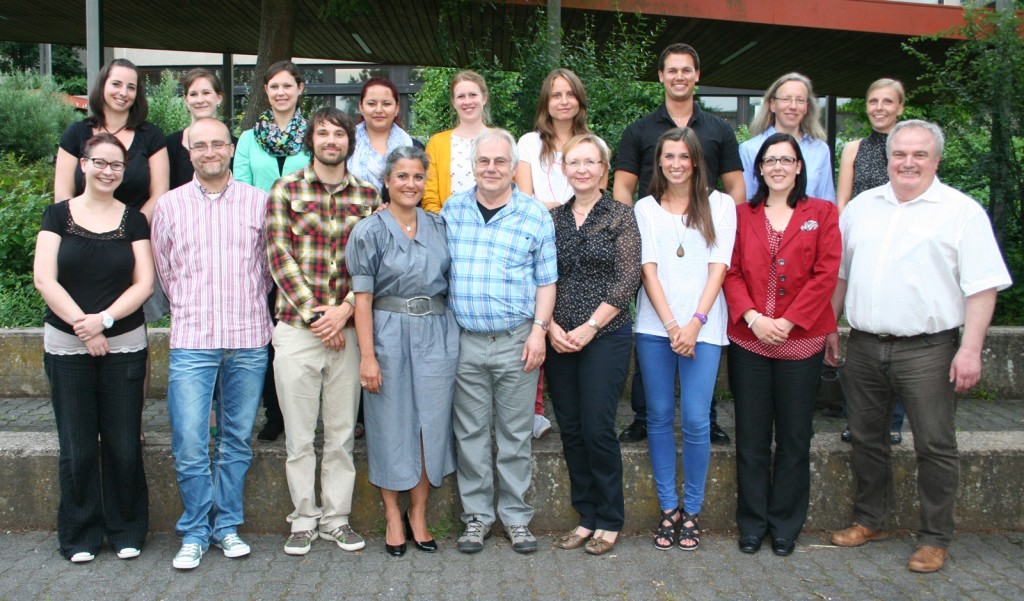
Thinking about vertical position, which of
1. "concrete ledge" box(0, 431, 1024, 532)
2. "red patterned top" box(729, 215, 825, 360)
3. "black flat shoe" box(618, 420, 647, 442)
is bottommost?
"concrete ledge" box(0, 431, 1024, 532)

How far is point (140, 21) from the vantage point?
525 inches

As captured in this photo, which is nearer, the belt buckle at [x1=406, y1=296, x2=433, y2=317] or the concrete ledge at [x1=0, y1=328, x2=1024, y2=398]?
the belt buckle at [x1=406, y1=296, x2=433, y2=317]

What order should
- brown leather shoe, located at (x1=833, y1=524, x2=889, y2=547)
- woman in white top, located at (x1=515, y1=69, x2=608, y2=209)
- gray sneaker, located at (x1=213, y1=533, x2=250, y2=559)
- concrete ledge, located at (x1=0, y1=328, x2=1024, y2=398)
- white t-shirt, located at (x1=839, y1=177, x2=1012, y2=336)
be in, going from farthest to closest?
concrete ledge, located at (x1=0, y1=328, x2=1024, y2=398) → woman in white top, located at (x1=515, y1=69, x2=608, y2=209) → brown leather shoe, located at (x1=833, y1=524, x2=889, y2=547) → gray sneaker, located at (x1=213, y1=533, x2=250, y2=559) → white t-shirt, located at (x1=839, y1=177, x2=1012, y2=336)

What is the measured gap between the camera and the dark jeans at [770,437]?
167 inches

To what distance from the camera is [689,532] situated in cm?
439

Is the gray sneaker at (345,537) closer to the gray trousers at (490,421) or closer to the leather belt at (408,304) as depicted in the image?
the gray trousers at (490,421)

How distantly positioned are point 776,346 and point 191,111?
335cm

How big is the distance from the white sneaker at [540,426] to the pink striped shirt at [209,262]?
5.50 feet

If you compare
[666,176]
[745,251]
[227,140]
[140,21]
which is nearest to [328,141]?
[227,140]

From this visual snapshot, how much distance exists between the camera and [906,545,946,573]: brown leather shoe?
4.11 metres

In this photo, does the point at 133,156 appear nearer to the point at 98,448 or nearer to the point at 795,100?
the point at 98,448

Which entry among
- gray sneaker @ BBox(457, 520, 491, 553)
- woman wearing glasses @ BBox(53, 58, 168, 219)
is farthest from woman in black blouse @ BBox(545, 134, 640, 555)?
woman wearing glasses @ BBox(53, 58, 168, 219)

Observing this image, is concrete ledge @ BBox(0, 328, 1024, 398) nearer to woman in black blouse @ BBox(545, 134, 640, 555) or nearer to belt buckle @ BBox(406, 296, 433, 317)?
woman in black blouse @ BBox(545, 134, 640, 555)

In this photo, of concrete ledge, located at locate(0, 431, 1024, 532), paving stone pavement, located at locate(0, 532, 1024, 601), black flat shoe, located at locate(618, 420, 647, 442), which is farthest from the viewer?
black flat shoe, located at locate(618, 420, 647, 442)
